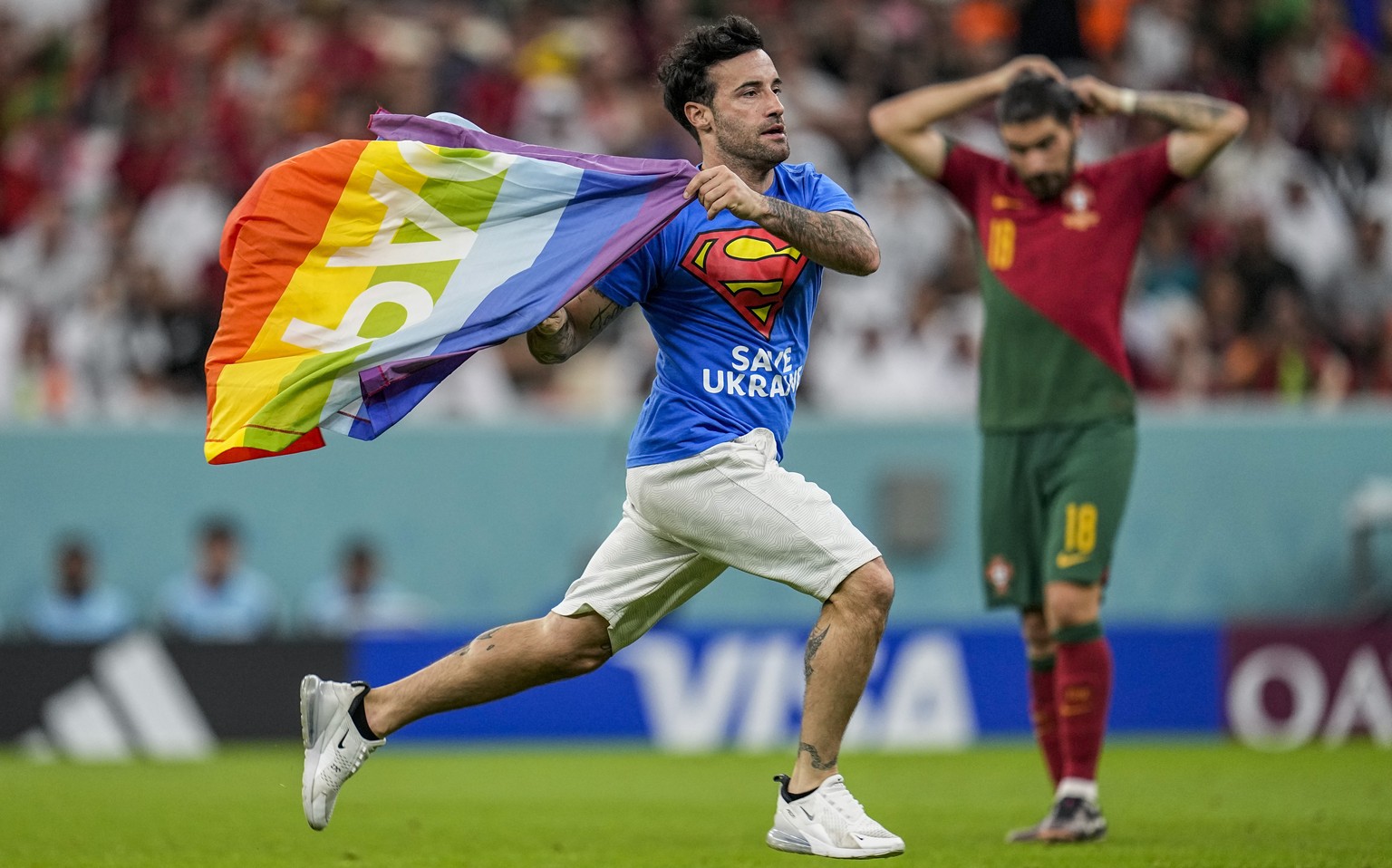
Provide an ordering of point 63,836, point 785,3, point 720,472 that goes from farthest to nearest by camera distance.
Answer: point 785,3, point 63,836, point 720,472

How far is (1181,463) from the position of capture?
47.2ft

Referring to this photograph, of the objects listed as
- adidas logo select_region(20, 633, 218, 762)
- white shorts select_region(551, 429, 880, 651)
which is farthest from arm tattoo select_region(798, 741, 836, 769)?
adidas logo select_region(20, 633, 218, 762)

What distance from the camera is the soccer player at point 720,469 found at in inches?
246

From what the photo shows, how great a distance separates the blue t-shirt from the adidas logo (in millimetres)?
7723

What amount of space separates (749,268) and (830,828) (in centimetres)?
188

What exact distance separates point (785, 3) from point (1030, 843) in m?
12.3

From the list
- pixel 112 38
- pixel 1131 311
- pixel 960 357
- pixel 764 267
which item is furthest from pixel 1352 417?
pixel 112 38

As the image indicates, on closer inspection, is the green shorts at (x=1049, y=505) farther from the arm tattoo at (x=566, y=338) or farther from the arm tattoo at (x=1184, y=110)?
the arm tattoo at (x=566, y=338)

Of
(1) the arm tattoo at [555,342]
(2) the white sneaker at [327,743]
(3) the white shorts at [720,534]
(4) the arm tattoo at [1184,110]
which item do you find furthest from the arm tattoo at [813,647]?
(4) the arm tattoo at [1184,110]

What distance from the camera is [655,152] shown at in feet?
51.3

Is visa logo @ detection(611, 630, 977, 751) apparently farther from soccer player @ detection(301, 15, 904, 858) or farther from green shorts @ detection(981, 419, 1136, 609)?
soccer player @ detection(301, 15, 904, 858)

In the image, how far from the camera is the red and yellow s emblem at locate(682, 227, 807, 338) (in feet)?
21.1

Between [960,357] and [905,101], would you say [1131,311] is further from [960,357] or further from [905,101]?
[905,101]

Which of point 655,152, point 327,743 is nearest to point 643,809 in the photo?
point 327,743
